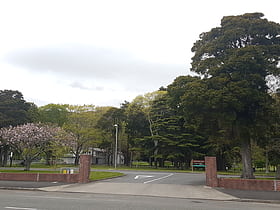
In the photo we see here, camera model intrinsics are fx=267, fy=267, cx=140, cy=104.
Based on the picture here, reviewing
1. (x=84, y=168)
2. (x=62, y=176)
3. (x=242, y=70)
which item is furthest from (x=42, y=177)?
(x=242, y=70)

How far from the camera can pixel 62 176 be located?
66.9 feet

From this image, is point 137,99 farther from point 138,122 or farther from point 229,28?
point 229,28

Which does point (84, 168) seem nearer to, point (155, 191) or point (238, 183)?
point (155, 191)

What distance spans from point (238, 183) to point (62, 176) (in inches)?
507

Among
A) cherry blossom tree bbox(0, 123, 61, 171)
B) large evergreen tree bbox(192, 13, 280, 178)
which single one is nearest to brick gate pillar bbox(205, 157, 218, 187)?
large evergreen tree bbox(192, 13, 280, 178)

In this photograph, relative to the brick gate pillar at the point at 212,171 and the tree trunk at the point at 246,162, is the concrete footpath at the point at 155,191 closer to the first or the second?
the brick gate pillar at the point at 212,171

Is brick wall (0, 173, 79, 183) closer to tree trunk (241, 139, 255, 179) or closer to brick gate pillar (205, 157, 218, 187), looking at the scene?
brick gate pillar (205, 157, 218, 187)

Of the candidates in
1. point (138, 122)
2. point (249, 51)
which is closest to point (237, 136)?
point (249, 51)

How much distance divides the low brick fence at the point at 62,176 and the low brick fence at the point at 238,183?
29.6ft

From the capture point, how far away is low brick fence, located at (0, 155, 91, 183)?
2009 cm

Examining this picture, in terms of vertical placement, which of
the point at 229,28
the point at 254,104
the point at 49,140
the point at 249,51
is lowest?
the point at 49,140

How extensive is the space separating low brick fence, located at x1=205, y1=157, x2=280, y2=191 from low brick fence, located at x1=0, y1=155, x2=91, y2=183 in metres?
9.02

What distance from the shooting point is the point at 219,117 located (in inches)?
830

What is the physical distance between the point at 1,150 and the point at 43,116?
14350 mm
